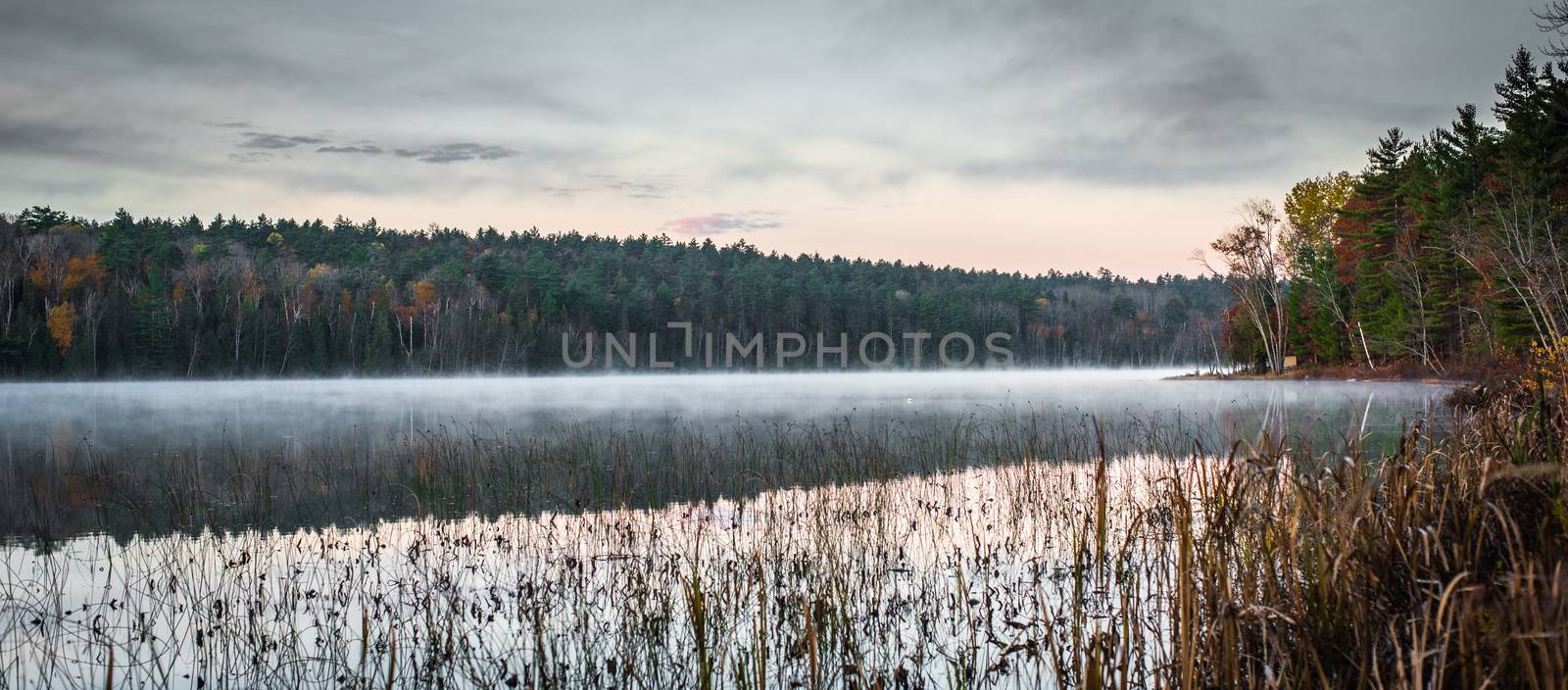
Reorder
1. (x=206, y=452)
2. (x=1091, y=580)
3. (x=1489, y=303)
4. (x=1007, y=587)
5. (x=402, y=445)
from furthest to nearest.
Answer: (x=1489, y=303)
(x=402, y=445)
(x=206, y=452)
(x=1091, y=580)
(x=1007, y=587)

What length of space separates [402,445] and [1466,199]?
35.1 metres

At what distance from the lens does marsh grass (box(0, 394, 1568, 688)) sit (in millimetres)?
2883

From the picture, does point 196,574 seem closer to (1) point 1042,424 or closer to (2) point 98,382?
(1) point 1042,424

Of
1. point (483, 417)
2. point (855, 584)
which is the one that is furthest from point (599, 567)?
point (483, 417)

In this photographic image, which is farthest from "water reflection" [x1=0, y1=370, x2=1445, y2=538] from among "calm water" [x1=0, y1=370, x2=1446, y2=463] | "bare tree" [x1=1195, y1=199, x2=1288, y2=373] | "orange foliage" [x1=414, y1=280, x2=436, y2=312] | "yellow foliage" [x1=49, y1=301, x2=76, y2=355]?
"orange foliage" [x1=414, y1=280, x2=436, y2=312]

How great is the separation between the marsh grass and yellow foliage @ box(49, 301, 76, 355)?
6111cm

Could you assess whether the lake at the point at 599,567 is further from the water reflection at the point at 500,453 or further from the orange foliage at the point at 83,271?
the orange foliage at the point at 83,271

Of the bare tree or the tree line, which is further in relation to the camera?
the bare tree

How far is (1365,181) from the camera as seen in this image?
40094 millimetres

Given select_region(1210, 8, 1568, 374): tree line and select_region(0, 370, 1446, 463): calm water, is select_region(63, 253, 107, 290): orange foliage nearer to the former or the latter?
select_region(0, 370, 1446, 463): calm water

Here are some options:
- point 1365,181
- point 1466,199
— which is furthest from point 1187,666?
point 1365,181

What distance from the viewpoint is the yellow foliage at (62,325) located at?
57.6 m

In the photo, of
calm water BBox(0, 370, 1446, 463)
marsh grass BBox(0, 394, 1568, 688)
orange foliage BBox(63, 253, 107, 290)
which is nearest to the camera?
marsh grass BBox(0, 394, 1568, 688)

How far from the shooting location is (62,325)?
190 feet
